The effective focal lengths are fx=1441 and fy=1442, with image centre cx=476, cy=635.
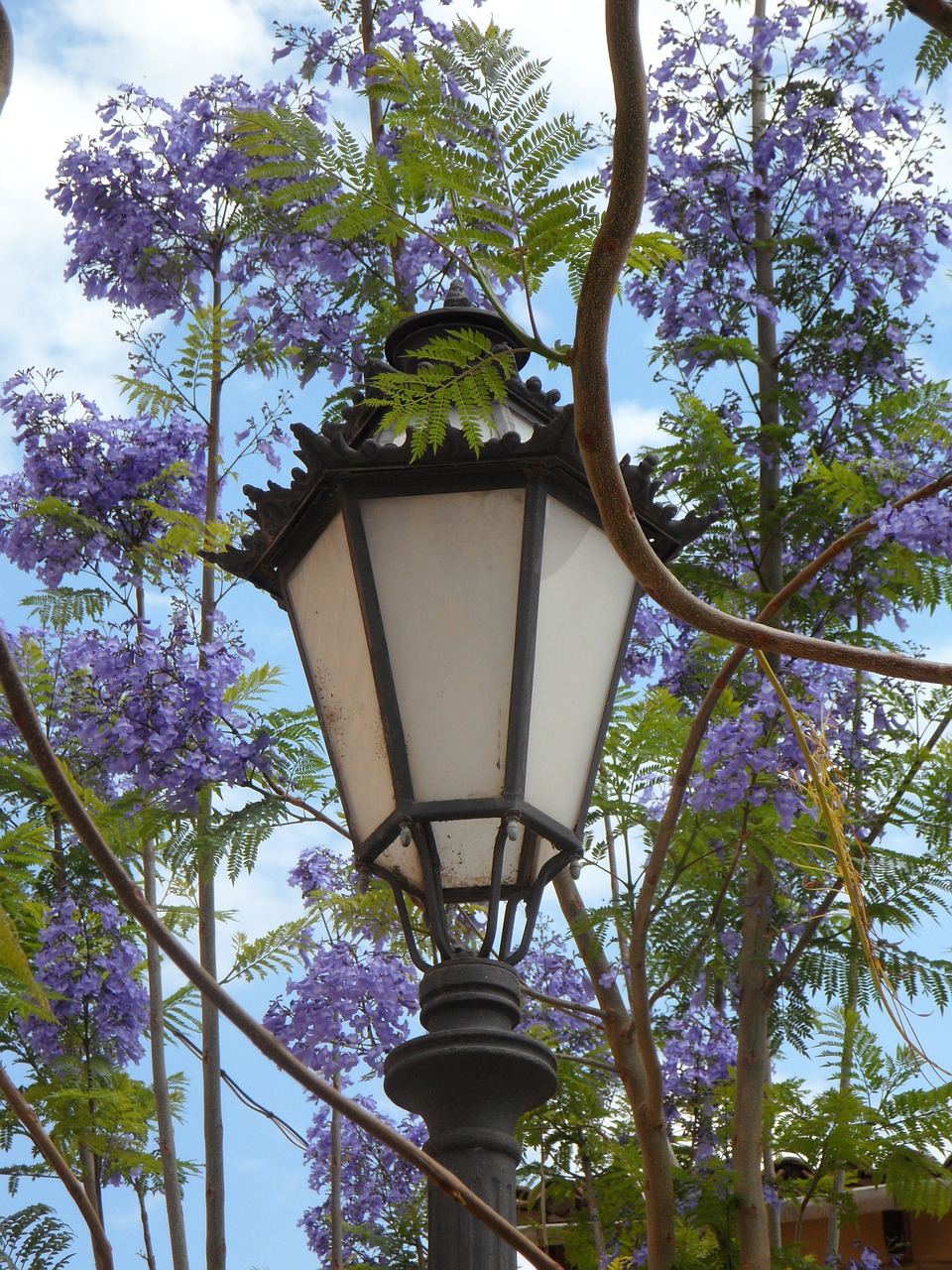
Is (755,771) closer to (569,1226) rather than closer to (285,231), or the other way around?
(569,1226)

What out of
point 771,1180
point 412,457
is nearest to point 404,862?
point 412,457

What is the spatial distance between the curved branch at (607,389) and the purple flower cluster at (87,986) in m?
4.31

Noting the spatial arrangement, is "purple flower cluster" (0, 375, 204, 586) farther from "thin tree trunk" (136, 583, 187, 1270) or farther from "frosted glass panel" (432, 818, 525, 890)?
"frosted glass panel" (432, 818, 525, 890)

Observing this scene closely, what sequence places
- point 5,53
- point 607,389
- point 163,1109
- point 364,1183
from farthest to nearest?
point 364,1183 < point 163,1109 < point 607,389 < point 5,53

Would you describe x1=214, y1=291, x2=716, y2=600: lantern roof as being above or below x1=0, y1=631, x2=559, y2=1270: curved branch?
above

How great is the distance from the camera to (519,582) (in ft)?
6.61

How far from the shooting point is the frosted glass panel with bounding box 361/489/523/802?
6.42 ft

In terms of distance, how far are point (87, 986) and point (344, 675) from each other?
348cm

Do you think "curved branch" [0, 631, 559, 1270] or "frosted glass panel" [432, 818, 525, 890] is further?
"frosted glass panel" [432, 818, 525, 890]

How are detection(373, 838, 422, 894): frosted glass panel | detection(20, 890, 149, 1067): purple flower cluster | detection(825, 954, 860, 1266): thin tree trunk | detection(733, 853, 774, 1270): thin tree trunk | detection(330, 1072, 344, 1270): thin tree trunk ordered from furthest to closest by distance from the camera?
detection(20, 890, 149, 1067): purple flower cluster, detection(825, 954, 860, 1266): thin tree trunk, detection(733, 853, 774, 1270): thin tree trunk, detection(330, 1072, 344, 1270): thin tree trunk, detection(373, 838, 422, 894): frosted glass panel

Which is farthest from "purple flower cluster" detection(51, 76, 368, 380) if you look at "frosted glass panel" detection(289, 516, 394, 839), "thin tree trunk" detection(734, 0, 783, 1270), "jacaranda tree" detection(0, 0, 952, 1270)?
"frosted glass panel" detection(289, 516, 394, 839)

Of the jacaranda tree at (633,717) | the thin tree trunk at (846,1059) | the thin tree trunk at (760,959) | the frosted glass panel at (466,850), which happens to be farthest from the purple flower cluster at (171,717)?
the frosted glass panel at (466,850)

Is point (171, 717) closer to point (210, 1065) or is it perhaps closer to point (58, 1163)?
point (210, 1065)

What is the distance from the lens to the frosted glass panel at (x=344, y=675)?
6.59 feet
